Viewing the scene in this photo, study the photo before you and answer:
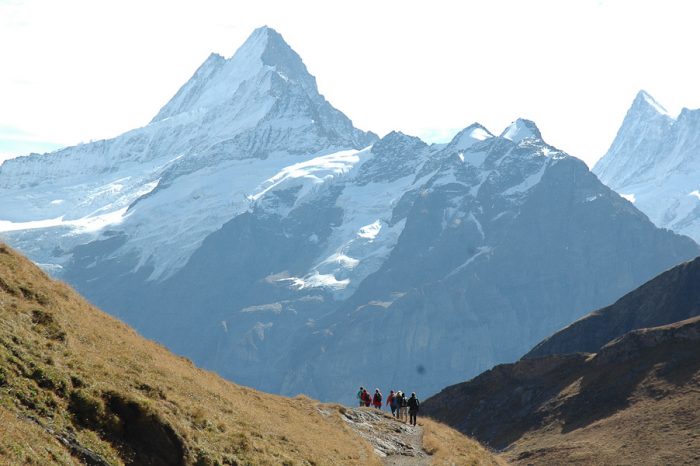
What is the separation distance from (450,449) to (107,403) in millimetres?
24459

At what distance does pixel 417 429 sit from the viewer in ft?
176

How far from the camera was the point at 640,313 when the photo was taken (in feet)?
437

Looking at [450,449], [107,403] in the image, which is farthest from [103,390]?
[450,449]

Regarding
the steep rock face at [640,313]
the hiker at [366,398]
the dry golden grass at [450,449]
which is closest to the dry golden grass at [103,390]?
the dry golden grass at [450,449]

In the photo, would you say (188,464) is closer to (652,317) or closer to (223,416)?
(223,416)

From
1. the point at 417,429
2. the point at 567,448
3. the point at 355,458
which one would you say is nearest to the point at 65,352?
the point at 355,458

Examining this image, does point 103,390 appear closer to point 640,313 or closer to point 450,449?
point 450,449

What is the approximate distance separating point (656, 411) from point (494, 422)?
20155 millimetres

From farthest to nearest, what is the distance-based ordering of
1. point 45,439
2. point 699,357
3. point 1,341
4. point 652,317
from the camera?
point 652,317 → point 699,357 → point 1,341 → point 45,439

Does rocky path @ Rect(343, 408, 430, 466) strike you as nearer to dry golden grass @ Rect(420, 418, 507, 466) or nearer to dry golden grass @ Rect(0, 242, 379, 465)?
dry golden grass @ Rect(420, 418, 507, 466)

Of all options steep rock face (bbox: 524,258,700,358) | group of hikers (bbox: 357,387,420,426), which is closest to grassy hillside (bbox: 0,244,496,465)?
group of hikers (bbox: 357,387,420,426)

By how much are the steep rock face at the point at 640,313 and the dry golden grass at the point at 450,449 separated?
261ft

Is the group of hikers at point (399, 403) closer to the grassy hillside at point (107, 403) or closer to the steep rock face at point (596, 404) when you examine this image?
the grassy hillside at point (107, 403)

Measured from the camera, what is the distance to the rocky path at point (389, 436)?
43312 mm
